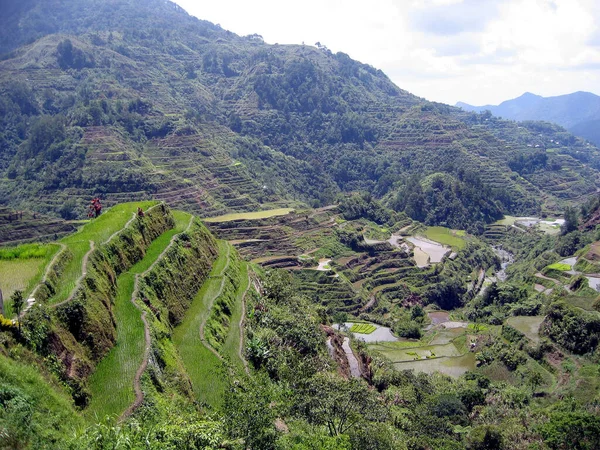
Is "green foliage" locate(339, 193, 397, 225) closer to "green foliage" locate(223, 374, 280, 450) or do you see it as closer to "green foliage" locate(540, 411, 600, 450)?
"green foliage" locate(540, 411, 600, 450)

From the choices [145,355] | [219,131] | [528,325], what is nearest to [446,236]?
[528,325]

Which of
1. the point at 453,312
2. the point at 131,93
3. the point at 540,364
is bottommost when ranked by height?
the point at 453,312

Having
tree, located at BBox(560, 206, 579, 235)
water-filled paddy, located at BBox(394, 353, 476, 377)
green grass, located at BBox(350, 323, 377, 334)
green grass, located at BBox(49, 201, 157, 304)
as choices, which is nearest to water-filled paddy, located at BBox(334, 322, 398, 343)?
green grass, located at BBox(350, 323, 377, 334)

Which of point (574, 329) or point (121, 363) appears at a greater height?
point (121, 363)

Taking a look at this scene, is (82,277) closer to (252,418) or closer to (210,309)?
(210,309)

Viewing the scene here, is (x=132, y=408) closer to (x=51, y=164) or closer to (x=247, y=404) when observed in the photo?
(x=247, y=404)

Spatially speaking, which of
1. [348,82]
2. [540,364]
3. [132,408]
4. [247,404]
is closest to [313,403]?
[247,404]
